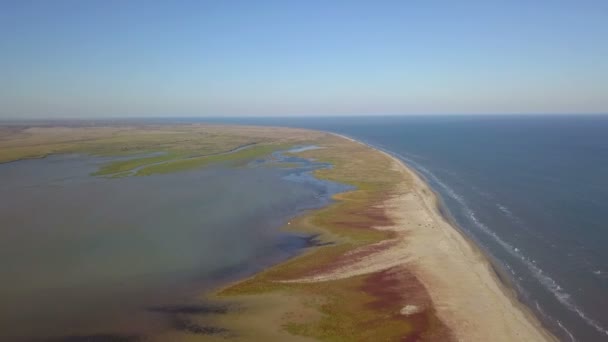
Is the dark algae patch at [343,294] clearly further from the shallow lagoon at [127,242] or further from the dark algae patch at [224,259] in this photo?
the shallow lagoon at [127,242]

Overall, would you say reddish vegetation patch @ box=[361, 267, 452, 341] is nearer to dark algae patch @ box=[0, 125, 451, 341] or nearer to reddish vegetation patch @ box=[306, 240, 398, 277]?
dark algae patch @ box=[0, 125, 451, 341]

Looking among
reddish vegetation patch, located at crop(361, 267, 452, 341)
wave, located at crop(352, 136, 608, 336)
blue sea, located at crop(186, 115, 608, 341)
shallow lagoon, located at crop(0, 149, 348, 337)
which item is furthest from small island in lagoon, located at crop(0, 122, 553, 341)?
wave, located at crop(352, 136, 608, 336)

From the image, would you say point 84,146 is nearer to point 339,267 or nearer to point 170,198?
point 170,198

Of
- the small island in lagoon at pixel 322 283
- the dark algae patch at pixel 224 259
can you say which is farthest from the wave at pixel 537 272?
the dark algae patch at pixel 224 259

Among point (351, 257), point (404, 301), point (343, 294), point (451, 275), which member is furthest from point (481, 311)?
point (351, 257)

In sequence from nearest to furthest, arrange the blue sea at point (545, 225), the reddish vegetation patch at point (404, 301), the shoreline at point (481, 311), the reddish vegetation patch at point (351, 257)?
the shoreline at point (481, 311) → the reddish vegetation patch at point (404, 301) → the blue sea at point (545, 225) → the reddish vegetation patch at point (351, 257)

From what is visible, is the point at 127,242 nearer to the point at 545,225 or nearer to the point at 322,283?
the point at 322,283
